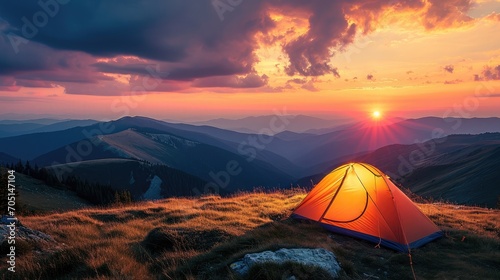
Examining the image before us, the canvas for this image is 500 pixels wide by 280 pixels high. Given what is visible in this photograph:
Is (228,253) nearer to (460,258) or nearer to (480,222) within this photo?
(460,258)

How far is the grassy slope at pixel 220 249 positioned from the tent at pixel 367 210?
49cm

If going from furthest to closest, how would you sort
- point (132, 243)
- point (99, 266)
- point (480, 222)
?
point (480, 222)
point (132, 243)
point (99, 266)

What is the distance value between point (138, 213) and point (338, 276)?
1347 centimetres

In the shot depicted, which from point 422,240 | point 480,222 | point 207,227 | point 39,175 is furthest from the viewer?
point 39,175

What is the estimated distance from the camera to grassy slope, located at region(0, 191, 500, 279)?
23.9ft

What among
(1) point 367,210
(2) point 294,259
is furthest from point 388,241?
(2) point 294,259

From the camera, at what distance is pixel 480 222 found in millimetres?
17344

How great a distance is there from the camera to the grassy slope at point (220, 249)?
23.9ft

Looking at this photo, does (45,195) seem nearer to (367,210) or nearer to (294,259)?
(367,210)

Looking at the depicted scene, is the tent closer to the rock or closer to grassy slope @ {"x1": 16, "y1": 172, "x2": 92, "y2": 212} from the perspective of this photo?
the rock

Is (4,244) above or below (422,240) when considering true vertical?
above

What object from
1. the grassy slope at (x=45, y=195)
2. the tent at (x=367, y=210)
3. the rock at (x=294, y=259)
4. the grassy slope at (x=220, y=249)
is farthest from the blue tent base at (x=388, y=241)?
the grassy slope at (x=45, y=195)

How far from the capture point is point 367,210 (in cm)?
1348

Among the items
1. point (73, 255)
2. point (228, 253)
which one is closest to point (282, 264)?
point (228, 253)
